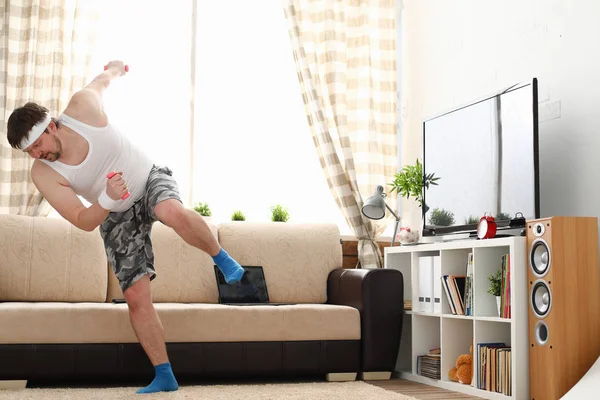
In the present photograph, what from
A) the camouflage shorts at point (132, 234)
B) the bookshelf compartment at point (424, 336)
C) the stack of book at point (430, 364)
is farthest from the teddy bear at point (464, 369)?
the camouflage shorts at point (132, 234)

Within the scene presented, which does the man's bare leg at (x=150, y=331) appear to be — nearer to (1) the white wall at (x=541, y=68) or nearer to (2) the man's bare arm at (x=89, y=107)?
(2) the man's bare arm at (x=89, y=107)

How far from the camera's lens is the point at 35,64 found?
455cm

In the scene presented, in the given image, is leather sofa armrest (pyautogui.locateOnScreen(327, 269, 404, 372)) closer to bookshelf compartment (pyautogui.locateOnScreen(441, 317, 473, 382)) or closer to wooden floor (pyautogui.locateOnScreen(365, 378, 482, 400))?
wooden floor (pyautogui.locateOnScreen(365, 378, 482, 400))

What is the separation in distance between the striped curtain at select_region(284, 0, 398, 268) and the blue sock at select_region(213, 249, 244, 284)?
1908mm

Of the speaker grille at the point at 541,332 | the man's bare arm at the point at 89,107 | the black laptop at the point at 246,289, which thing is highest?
the man's bare arm at the point at 89,107

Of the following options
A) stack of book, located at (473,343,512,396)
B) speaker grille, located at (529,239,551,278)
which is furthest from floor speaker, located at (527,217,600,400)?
stack of book, located at (473,343,512,396)

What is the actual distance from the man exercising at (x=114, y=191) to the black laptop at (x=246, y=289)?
75 cm

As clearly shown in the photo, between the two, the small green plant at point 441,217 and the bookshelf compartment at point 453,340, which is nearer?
the bookshelf compartment at point 453,340

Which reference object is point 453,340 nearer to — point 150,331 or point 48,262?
point 150,331

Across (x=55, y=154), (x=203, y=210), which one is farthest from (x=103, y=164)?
(x=203, y=210)

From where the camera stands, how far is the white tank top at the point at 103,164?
122 inches

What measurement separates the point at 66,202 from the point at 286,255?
172 cm

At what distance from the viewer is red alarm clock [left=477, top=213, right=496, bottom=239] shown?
342 centimetres

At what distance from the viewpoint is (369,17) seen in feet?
17.5
